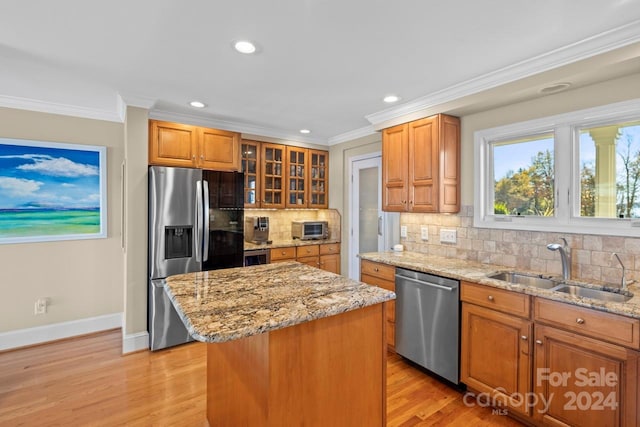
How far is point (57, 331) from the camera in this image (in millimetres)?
3414

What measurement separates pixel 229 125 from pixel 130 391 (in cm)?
292

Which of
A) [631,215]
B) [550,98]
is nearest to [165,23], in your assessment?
[550,98]

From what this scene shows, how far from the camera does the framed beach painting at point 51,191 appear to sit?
10.4ft

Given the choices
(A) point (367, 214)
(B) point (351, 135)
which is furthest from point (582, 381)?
(B) point (351, 135)

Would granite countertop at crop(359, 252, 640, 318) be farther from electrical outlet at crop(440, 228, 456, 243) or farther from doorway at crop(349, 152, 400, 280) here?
doorway at crop(349, 152, 400, 280)

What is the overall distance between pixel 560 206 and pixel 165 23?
300 cm

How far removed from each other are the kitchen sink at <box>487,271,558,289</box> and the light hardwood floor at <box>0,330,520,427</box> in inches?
38.3

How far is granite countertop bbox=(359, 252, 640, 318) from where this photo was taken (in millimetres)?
1678

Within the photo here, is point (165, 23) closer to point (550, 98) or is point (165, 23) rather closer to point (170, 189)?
point (170, 189)

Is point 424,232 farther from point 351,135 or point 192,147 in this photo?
point 192,147

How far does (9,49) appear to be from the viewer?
212 cm

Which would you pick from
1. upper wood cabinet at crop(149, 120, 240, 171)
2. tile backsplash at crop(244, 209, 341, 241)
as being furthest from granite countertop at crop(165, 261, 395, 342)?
tile backsplash at crop(244, 209, 341, 241)

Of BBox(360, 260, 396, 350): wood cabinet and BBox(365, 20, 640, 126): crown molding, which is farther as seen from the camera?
BBox(360, 260, 396, 350): wood cabinet

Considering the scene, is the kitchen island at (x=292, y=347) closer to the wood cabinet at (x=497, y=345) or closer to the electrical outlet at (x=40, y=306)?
the wood cabinet at (x=497, y=345)
